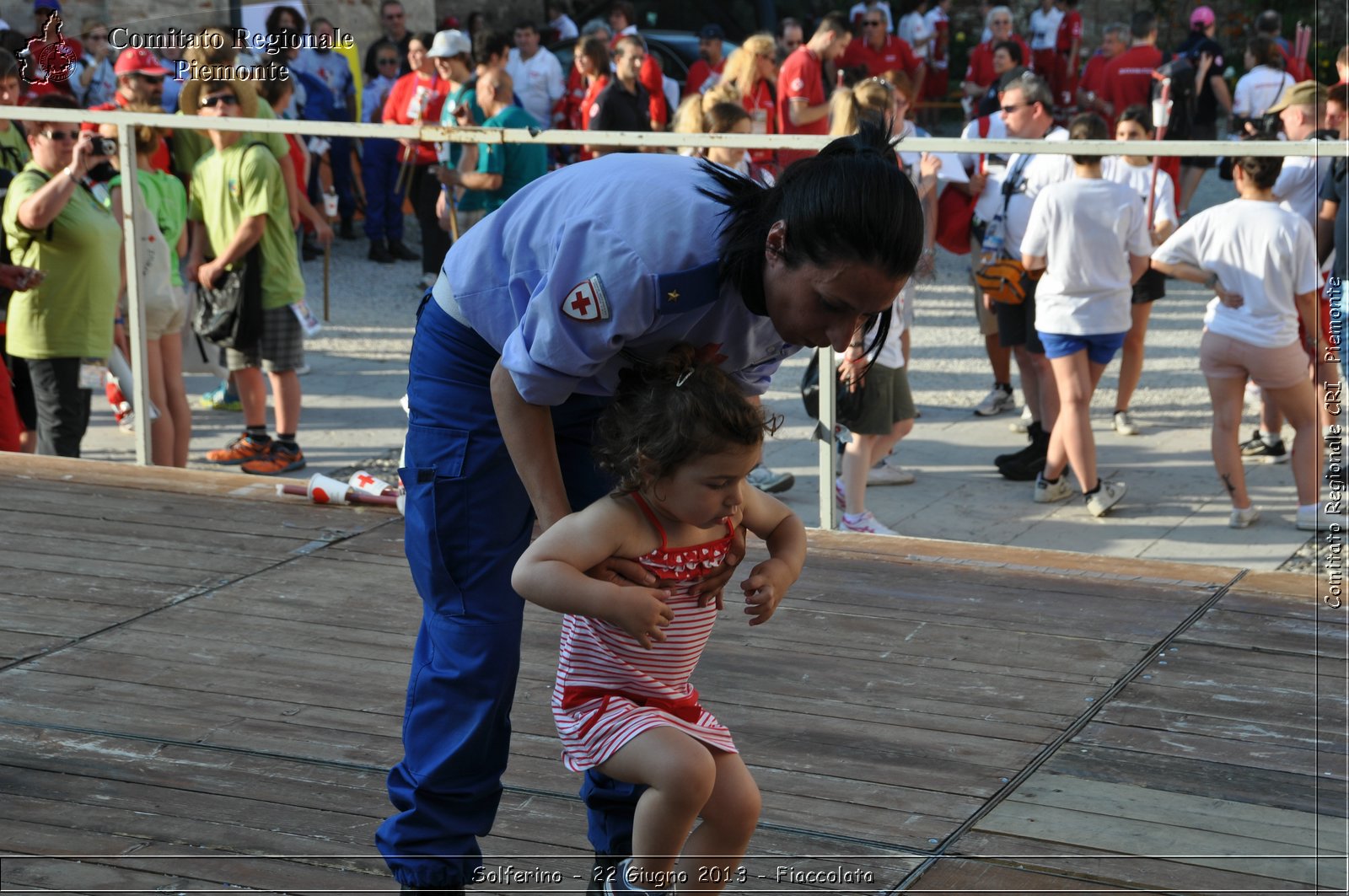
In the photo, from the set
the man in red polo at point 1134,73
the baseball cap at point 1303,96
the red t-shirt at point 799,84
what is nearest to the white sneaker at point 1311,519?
the baseball cap at point 1303,96

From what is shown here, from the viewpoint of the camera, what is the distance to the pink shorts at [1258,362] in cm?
579

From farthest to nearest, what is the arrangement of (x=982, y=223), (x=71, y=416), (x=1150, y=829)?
(x=982, y=223)
(x=71, y=416)
(x=1150, y=829)

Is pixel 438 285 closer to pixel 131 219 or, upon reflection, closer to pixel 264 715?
A: pixel 264 715

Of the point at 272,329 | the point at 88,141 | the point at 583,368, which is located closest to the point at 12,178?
the point at 88,141

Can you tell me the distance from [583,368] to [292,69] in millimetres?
10577

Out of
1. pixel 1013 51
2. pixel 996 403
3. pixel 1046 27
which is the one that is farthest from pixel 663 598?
pixel 1046 27

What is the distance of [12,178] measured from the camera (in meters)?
6.04

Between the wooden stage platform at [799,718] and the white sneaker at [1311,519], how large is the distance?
1.86 m

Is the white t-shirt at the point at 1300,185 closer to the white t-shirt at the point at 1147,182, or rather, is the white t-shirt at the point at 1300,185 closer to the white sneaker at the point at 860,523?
the white t-shirt at the point at 1147,182

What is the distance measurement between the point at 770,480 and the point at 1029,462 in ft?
4.22

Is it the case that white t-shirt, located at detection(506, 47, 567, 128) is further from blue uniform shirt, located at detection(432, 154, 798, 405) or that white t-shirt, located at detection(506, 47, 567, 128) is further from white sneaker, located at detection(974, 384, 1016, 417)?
blue uniform shirt, located at detection(432, 154, 798, 405)

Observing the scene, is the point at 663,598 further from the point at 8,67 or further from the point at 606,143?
the point at 8,67

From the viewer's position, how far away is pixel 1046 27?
17266 millimetres

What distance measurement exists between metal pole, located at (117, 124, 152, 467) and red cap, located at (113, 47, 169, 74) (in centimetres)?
65
